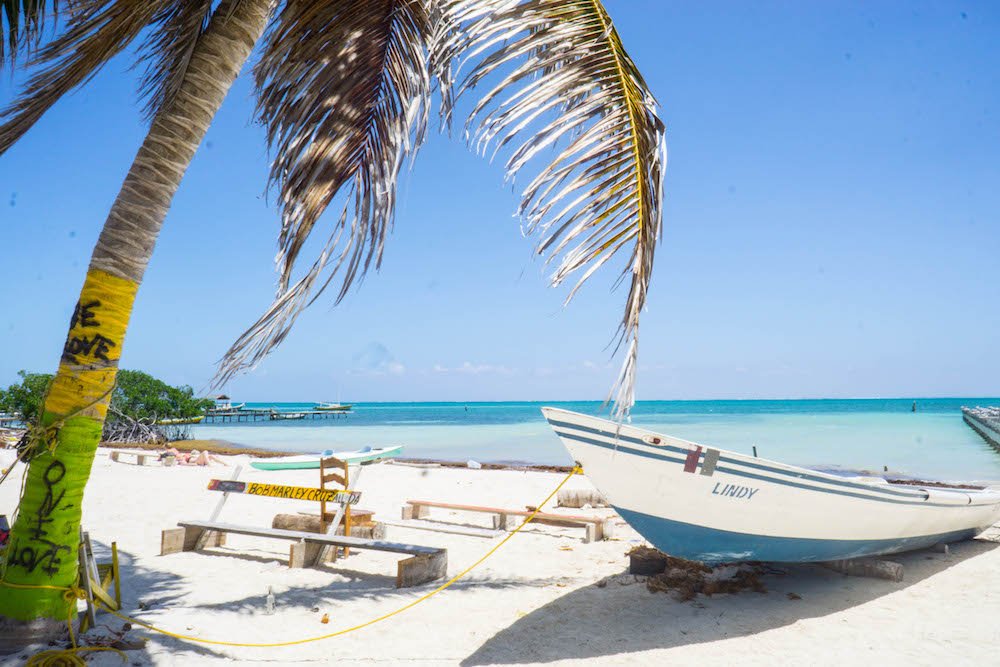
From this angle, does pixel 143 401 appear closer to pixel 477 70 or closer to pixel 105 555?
pixel 105 555

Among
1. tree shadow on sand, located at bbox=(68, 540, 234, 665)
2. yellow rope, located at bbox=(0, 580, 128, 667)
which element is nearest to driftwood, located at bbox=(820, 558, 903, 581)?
tree shadow on sand, located at bbox=(68, 540, 234, 665)

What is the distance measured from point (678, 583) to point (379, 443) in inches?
1208

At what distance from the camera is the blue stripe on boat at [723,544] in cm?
471

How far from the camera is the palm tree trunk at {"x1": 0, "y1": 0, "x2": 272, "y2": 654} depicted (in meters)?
3.48

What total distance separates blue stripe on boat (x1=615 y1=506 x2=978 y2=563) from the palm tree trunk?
3561 millimetres

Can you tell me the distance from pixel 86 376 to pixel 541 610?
3.50 metres

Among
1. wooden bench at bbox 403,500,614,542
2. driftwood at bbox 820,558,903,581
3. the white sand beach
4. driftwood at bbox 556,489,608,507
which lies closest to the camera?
the white sand beach

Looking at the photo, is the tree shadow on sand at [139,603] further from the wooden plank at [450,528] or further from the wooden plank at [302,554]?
the wooden plank at [450,528]

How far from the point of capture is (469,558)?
21.7 feet

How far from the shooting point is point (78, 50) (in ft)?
12.8

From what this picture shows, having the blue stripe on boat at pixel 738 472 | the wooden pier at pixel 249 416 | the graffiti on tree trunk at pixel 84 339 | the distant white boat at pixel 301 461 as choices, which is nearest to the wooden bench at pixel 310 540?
the blue stripe on boat at pixel 738 472

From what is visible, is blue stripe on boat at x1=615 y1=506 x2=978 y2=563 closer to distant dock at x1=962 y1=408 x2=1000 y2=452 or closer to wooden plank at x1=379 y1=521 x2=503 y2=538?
wooden plank at x1=379 y1=521 x2=503 y2=538

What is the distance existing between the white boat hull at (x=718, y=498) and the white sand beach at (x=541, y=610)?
1.46 feet

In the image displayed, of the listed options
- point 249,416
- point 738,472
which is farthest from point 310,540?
point 249,416
